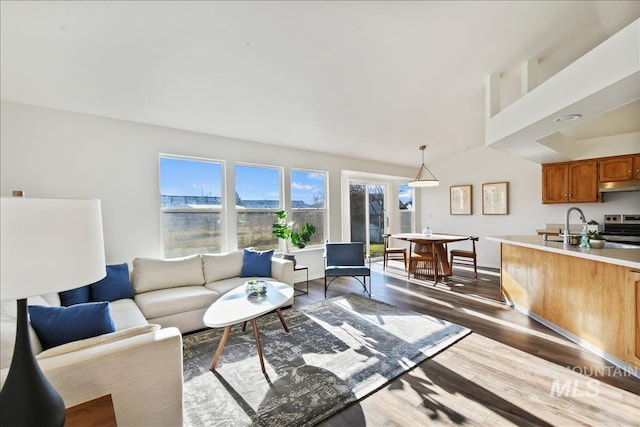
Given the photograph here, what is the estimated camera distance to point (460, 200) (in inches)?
270

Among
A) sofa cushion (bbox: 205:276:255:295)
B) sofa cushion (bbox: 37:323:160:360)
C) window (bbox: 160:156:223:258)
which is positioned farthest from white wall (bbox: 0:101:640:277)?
sofa cushion (bbox: 37:323:160:360)

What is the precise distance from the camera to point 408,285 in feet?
15.9

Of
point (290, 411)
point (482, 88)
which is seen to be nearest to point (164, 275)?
point (290, 411)

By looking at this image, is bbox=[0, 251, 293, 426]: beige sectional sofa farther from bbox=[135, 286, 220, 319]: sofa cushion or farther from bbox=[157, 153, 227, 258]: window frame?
bbox=[157, 153, 227, 258]: window frame

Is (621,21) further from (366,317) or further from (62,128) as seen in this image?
(62,128)

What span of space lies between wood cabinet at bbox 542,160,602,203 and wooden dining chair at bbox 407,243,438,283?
99.3 inches

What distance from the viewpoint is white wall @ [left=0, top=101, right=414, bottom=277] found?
286 centimetres

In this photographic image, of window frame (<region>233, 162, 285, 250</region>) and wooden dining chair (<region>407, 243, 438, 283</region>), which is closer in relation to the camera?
window frame (<region>233, 162, 285, 250</region>)

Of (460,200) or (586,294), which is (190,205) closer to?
(586,294)

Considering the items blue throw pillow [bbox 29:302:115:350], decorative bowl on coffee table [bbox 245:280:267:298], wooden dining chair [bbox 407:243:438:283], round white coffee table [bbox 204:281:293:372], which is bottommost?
wooden dining chair [bbox 407:243:438:283]

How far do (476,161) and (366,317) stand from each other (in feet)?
17.0

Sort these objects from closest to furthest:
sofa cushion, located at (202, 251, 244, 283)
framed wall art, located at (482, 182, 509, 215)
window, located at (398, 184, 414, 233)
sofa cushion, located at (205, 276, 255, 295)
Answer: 1. sofa cushion, located at (205, 276, 255, 295)
2. sofa cushion, located at (202, 251, 244, 283)
3. framed wall art, located at (482, 182, 509, 215)
4. window, located at (398, 184, 414, 233)

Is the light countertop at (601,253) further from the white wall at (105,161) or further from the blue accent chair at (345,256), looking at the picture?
the white wall at (105,161)

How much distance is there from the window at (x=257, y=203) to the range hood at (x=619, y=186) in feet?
18.2
